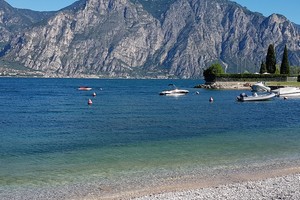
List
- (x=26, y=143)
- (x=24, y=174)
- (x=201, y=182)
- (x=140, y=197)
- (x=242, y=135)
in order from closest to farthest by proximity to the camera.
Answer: (x=140, y=197) → (x=201, y=182) → (x=24, y=174) → (x=26, y=143) → (x=242, y=135)

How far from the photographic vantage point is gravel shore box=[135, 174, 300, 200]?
2089 centimetres

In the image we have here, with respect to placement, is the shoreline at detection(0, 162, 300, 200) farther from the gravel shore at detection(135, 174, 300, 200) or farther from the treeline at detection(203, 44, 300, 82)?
the treeline at detection(203, 44, 300, 82)

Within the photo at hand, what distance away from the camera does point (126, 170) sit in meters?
28.8

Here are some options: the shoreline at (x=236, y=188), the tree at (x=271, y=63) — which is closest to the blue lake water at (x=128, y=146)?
the shoreline at (x=236, y=188)

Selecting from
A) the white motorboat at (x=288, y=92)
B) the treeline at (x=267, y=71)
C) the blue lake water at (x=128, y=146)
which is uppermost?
the treeline at (x=267, y=71)

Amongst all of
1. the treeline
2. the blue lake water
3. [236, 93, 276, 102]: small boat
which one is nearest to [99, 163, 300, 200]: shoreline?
the blue lake water

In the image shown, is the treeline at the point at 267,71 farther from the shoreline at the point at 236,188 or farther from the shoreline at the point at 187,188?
the shoreline at the point at 236,188

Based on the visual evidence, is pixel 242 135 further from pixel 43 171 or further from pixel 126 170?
pixel 43 171

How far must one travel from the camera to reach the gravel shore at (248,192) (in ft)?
68.5

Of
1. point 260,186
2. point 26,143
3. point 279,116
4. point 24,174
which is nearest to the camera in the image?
point 260,186

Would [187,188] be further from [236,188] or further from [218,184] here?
[236,188]

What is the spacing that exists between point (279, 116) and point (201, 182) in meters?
47.1

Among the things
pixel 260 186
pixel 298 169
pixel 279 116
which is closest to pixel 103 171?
pixel 260 186

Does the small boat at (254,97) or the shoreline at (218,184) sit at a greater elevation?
the shoreline at (218,184)
